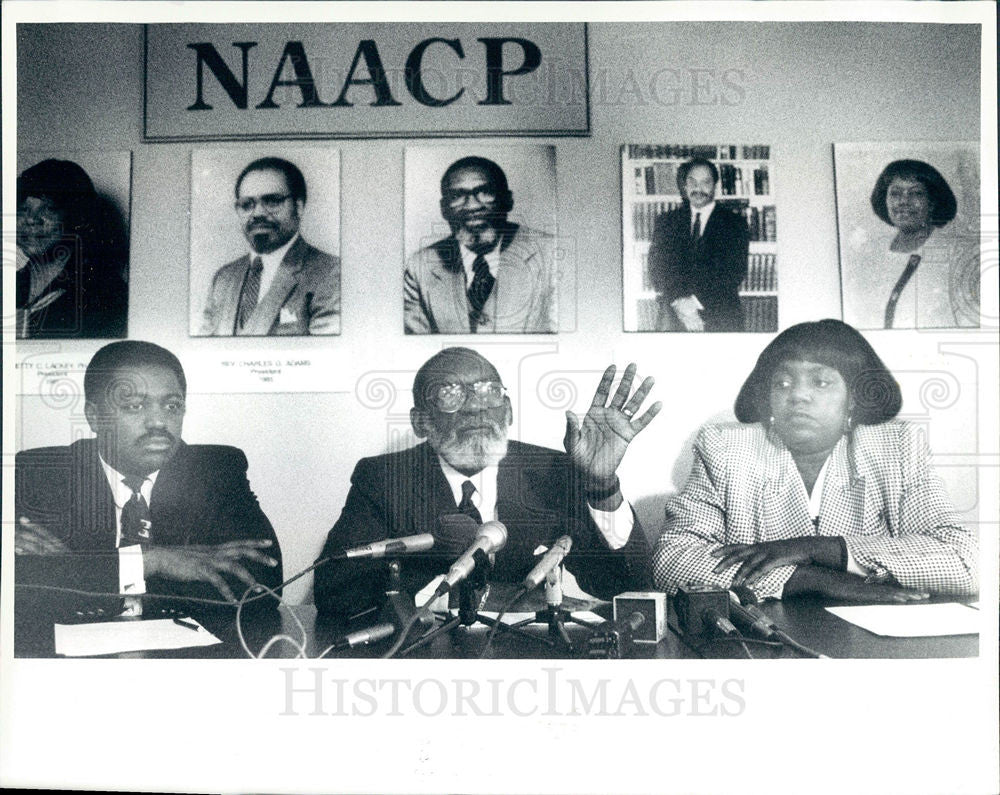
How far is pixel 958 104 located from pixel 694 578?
4.84 ft

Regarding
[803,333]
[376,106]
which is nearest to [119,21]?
[376,106]

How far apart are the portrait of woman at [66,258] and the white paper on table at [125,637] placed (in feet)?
2.60

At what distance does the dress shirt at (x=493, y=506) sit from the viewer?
7.85ft

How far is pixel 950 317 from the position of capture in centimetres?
241

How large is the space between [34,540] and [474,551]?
3.99ft

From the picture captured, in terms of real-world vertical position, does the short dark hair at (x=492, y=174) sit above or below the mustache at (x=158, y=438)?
above

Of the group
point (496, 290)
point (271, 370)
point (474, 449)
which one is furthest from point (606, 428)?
point (271, 370)

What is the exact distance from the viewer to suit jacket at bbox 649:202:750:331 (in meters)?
2.40

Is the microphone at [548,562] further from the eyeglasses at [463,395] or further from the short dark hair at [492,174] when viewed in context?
the short dark hair at [492,174]

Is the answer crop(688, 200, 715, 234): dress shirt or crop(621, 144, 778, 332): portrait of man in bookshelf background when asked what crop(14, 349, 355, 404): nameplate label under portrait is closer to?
crop(621, 144, 778, 332): portrait of man in bookshelf background

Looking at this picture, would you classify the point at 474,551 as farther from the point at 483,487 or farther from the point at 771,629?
the point at 771,629

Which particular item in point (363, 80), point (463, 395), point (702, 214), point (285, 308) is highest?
point (363, 80)

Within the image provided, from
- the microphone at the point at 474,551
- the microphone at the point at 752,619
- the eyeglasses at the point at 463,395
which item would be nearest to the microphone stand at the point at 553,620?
the microphone at the point at 474,551

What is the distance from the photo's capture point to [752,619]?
226 cm
